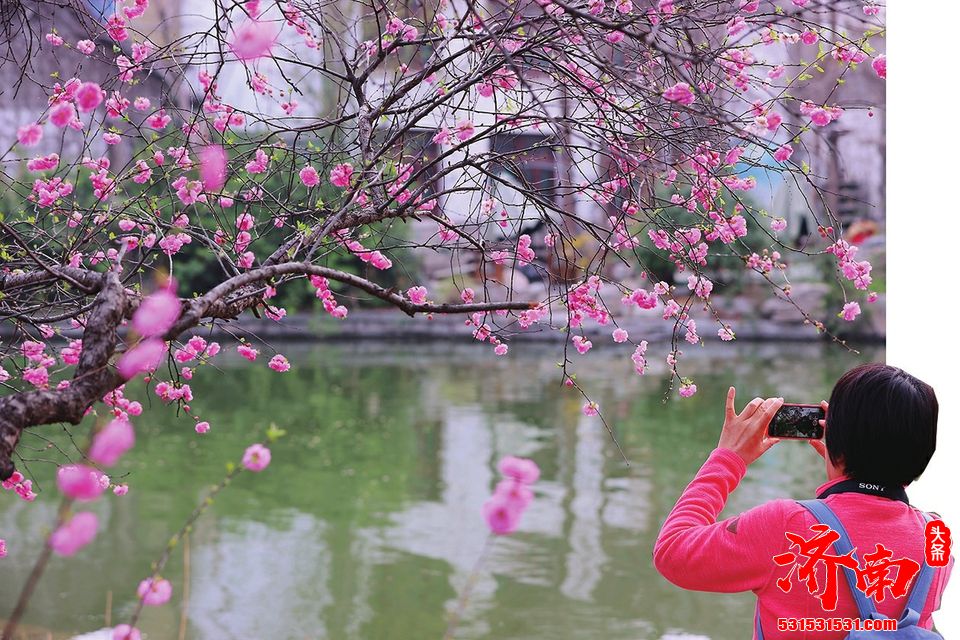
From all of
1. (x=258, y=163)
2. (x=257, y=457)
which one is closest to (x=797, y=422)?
(x=257, y=457)

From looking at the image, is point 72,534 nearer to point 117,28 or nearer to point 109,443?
point 109,443

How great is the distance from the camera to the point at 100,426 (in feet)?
1.93

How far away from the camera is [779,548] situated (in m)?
0.71

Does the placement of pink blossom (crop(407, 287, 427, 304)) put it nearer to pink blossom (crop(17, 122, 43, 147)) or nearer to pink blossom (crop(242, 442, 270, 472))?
pink blossom (crop(17, 122, 43, 147))

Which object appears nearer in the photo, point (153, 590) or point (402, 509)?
point (153, 590)

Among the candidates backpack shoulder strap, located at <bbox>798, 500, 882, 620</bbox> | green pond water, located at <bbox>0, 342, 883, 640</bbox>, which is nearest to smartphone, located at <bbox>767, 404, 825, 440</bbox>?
backpack shoulder strap, located at <bbox>798, 500, 882, 620</bbox>

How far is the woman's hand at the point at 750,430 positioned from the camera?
0.82 metres

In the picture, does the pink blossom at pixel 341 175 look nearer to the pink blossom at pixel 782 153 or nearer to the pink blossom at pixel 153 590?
the pink blossom at pixel 782 153

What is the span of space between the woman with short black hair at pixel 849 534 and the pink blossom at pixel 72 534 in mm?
390

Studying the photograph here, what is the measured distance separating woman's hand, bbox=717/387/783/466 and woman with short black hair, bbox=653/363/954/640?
8 centimetres

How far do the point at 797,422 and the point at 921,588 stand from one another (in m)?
0.17

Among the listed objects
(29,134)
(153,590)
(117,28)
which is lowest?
(153,590)

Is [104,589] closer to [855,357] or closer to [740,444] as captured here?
[740,444]

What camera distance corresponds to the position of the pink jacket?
2.34 ft
